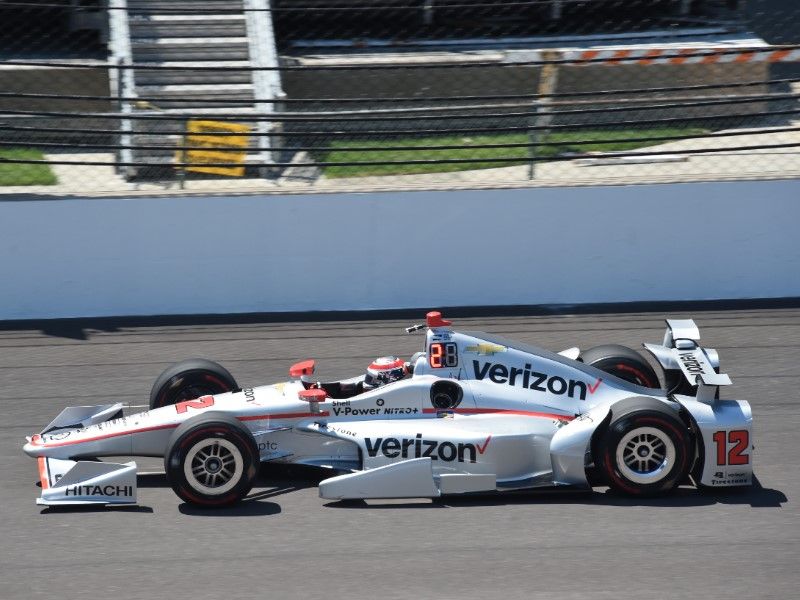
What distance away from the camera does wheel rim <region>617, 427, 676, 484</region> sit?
657 centimetres

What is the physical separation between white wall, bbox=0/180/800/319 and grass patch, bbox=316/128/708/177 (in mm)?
641

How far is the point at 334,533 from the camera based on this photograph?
6270 mm

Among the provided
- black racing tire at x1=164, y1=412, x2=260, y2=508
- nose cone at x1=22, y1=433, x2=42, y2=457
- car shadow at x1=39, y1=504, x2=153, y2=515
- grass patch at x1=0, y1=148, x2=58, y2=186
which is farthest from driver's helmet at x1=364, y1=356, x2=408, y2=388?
grass patch at x1=0, y1=148, x2=58, y2=186

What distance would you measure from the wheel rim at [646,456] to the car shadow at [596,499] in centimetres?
14

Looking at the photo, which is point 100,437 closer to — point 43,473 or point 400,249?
point 43,473

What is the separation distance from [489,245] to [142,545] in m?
5.36

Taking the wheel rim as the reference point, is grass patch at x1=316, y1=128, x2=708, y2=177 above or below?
above

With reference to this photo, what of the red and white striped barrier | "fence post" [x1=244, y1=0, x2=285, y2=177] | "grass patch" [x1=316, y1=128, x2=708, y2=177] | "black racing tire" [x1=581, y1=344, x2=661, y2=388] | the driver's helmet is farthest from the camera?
"fence post" [x1=244, y1=0, x2=285, y2=177]

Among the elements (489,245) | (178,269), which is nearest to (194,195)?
(178,269)

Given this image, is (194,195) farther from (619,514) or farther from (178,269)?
(619,514)

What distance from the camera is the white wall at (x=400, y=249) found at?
10562 mm

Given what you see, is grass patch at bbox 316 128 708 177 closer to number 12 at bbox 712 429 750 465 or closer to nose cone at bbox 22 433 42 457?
nose cone at bbox 22 433 42 457

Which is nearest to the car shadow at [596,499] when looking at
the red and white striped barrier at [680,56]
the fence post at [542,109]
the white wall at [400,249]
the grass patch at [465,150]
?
the white wall at [400,249]

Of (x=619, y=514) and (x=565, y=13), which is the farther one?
(x=565, y=13)
